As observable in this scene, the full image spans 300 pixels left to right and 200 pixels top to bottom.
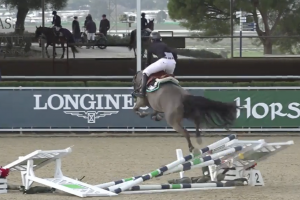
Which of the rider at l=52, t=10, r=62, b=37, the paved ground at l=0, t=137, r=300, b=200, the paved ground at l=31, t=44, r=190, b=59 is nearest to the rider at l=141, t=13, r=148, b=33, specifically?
the paved ground at l=31, t=44, r=190, b=59

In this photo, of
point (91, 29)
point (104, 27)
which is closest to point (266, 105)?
point (104, 27)

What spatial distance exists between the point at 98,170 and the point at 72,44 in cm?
975

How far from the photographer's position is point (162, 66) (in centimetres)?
1141

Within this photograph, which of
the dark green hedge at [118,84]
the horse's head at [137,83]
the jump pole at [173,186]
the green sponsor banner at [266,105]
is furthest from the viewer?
the dark green hedge at [118,84]

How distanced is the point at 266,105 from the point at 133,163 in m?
4.60

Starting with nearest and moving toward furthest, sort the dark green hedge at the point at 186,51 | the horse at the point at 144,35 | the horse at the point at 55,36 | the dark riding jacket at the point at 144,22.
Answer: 1. the horse at the point at 144,35
2. the dark riding jacket at the point at 144,22
3. the horse at the point at 55,36
4. the dark green hedge at the point at 186,51

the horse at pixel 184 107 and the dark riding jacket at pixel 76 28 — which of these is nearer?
the horse at pixel 184 107

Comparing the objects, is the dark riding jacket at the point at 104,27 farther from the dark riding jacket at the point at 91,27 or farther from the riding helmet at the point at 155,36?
the riding helmet at the point at 155,36

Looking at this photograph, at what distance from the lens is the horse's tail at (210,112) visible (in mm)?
10781

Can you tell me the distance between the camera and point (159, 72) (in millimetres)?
11539

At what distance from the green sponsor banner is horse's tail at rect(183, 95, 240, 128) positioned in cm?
521

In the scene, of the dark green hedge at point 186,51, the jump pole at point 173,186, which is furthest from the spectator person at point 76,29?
the jump pole at point 173,186

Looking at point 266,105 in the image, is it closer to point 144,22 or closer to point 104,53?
point 144,22

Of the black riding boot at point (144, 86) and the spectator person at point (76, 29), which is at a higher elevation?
the spectator person at point (76, 29)
